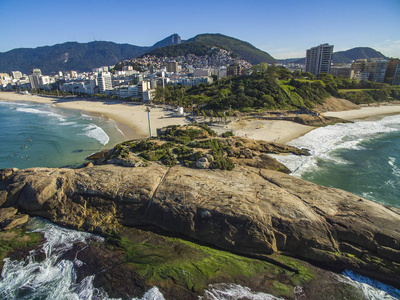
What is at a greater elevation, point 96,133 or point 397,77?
point 397,77

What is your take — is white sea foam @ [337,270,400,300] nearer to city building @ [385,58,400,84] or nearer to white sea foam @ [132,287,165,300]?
white sea foam @ [132,287,165,300]

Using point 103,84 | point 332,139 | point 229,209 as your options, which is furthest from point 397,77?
point 103,84

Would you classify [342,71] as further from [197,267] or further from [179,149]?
[197,267]

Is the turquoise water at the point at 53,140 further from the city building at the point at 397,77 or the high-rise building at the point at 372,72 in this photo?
the city building at the point at 397,77

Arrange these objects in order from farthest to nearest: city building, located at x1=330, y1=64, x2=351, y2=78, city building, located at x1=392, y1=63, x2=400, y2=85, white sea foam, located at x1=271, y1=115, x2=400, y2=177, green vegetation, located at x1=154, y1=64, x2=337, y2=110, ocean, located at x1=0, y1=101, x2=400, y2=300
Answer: city building, located at x1=330, y1=64, x2=351, y2=78
city building, located at x1=392, y1=63, x2=400, y2=85
green vegetation, located at x1=154, y1=64, x2=337, y2=110
white sea foam, located at x1=271, y1=115, x2=400, y2=177
ocean, located at x1=0, y1=101, x2=400, y2=300

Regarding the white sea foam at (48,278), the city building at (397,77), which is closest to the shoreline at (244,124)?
the white sea foam at (48,278)

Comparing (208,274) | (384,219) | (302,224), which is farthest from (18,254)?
(384,219)

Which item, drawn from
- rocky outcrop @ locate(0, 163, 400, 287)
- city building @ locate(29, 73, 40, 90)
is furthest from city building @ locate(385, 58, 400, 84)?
city building @ locate(29, 73, 40, 90)
